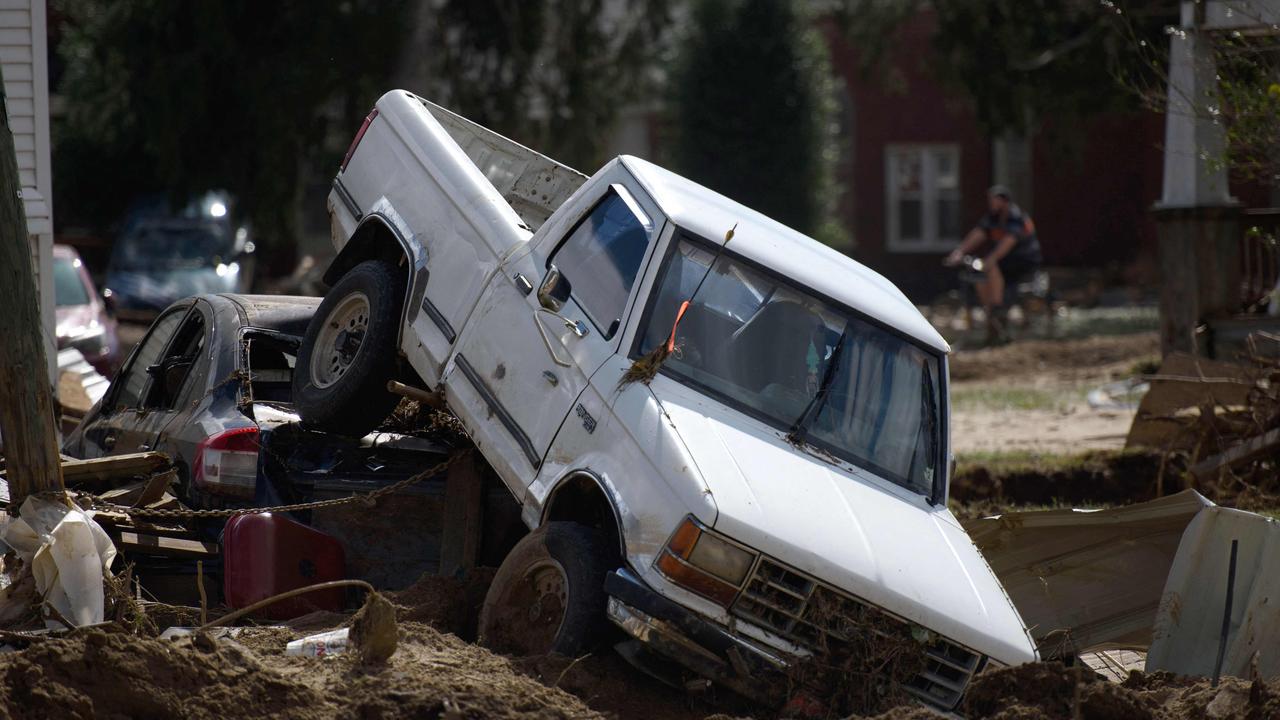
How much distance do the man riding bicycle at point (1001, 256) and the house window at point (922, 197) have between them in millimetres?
10828

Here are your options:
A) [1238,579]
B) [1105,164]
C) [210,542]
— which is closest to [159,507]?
[210,542]

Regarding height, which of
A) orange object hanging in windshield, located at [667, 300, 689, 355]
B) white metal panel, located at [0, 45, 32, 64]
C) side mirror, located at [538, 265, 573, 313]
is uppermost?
white metal panel, located at [0, 45, 32, 64]

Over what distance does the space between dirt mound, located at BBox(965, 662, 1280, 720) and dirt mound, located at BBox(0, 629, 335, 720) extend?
2.21 metres

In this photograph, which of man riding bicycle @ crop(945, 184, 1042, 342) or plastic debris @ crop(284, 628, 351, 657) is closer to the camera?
plastic debris @ crop(284, 628, 351, 657)

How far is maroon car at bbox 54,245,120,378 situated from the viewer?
541 inches

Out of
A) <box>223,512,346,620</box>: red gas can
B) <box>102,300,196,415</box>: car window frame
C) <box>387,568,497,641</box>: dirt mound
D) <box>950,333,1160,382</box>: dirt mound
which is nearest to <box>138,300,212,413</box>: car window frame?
<box>102,300,196,415</box>: car window frame

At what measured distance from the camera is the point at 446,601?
590cm

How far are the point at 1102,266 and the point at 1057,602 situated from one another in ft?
80.3

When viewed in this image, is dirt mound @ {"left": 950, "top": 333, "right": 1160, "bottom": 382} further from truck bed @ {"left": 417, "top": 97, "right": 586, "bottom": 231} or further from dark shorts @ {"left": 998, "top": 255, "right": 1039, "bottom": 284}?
truck bed @ {"left": 417, "top": 97, "right": 586, "bottom": 231}

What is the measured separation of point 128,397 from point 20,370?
1987 mm

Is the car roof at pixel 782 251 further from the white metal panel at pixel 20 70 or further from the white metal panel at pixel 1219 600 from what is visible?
the white metal panel at pixel 20 70

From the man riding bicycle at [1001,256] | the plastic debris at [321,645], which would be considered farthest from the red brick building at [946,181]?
the plastic debris at [321,645]

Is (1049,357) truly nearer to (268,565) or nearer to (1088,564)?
(1088,564)

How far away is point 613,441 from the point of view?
5.44 meters
